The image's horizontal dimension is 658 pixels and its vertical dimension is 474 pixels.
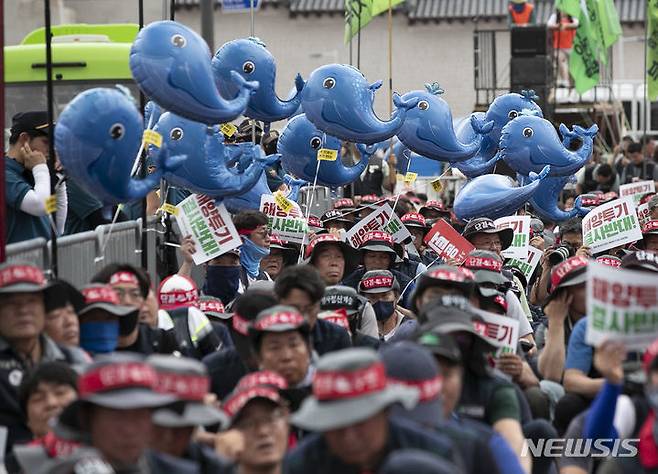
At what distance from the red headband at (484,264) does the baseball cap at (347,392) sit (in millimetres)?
4803

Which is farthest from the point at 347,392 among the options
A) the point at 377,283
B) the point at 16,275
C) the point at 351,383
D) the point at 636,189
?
the point at 636,189

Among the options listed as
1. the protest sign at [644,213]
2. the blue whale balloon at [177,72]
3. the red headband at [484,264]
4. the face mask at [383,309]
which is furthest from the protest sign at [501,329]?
the protest sign at [644,213]

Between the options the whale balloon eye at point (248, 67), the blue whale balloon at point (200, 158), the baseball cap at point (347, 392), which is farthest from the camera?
the whale balloon eye at point (248, 67)

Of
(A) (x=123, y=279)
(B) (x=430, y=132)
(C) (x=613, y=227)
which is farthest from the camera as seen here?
(B) (x=430, y=132)

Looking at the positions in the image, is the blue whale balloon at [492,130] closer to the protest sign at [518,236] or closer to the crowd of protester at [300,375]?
the protest sign at [518,236]

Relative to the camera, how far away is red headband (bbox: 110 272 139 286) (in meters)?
8.75

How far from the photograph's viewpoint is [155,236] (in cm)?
1207

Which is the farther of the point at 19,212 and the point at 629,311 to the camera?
the point at 19,212

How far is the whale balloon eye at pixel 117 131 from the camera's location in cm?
931

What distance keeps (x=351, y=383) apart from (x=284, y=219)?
24.0ft

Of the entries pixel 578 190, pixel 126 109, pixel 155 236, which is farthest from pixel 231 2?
pixel 126 109

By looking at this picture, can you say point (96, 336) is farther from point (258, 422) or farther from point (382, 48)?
point (382, 48)

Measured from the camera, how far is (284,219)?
12938mm

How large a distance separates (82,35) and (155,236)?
7055 mm
